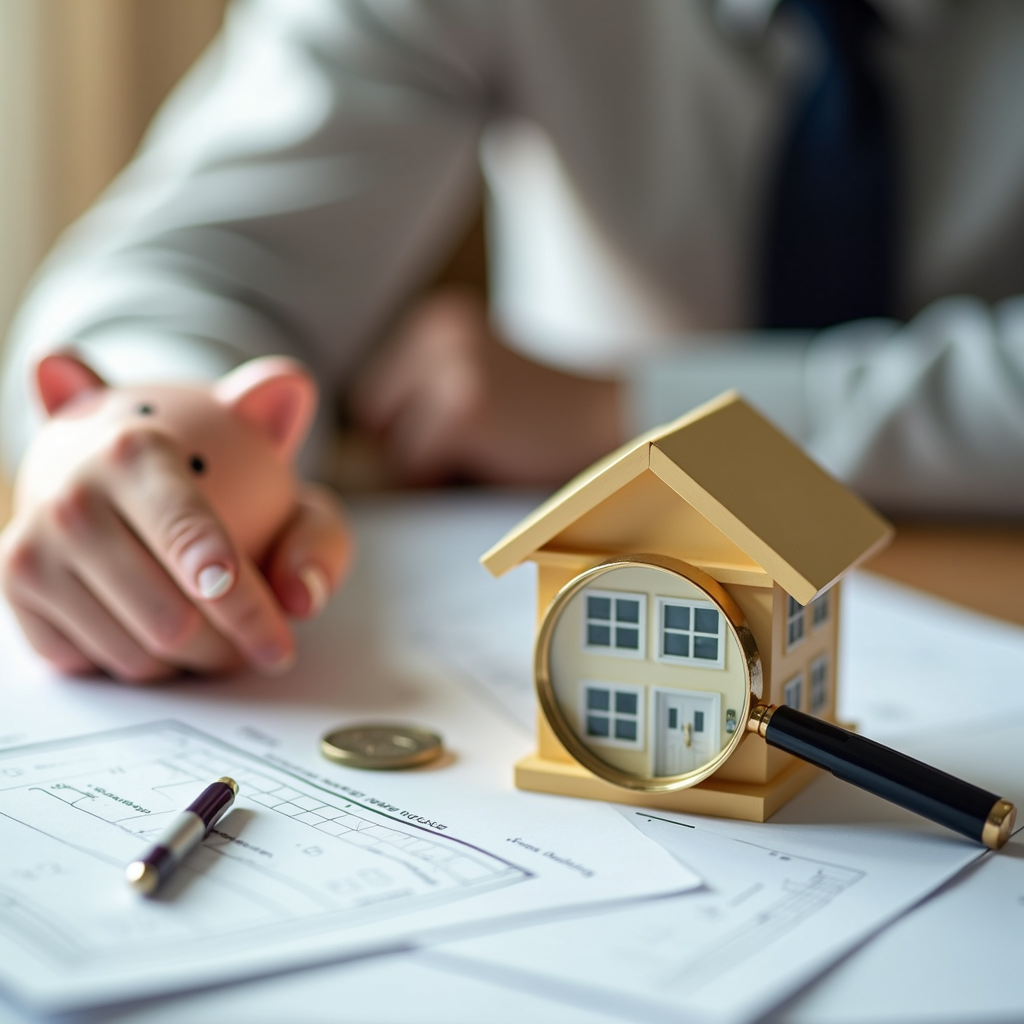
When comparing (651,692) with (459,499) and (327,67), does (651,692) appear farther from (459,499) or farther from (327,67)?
(327,67)

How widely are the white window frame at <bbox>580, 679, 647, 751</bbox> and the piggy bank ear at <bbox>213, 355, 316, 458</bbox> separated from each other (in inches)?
10.5

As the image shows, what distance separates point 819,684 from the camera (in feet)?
1.74

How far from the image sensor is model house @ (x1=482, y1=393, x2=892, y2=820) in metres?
0.46

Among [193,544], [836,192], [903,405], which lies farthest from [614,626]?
[836,192]

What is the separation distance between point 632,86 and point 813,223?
1.06 feet

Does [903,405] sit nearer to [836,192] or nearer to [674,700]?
[836,192]

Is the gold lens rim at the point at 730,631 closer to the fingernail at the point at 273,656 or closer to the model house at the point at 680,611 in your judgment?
the model house at the point at 680,611

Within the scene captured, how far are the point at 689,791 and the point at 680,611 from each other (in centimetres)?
7

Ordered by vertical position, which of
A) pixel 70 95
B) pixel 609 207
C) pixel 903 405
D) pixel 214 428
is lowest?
pixel 214 428

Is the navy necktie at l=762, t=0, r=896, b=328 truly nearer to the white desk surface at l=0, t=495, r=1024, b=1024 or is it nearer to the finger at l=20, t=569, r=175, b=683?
the white desk surface at l=0, t=495, r=1024, b=1024

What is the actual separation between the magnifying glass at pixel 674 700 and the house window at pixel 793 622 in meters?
0.03

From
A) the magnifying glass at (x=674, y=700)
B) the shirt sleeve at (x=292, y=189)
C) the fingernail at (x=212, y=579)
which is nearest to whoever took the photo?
the magnifying glass at (x=674, y=700)

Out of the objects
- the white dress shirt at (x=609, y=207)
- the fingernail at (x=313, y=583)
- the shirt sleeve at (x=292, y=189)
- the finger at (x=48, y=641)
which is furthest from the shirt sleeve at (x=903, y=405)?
the finger at (x=48, y=641)

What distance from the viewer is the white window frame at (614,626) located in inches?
18.9
